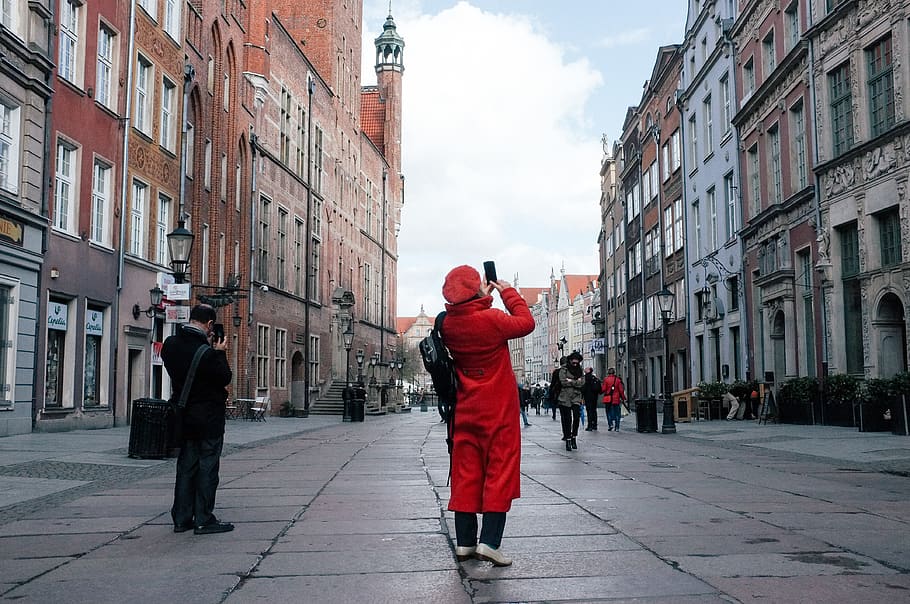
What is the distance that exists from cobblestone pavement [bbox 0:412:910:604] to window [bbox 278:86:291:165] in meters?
29.9

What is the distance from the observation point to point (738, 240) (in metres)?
32.9

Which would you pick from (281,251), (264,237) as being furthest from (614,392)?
(281,251)

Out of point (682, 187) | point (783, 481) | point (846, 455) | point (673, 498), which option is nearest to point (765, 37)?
point (682, 187)

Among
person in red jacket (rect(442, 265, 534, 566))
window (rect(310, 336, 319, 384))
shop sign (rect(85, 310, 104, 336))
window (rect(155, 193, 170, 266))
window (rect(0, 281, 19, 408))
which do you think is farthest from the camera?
window (rect(310, 336, 319, 384))

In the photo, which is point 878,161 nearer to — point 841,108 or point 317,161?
point 841,108

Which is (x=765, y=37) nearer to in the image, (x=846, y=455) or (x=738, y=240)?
(x=738, y=240)

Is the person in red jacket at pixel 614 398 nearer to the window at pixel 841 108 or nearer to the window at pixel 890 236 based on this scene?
the window at pixel 890 236

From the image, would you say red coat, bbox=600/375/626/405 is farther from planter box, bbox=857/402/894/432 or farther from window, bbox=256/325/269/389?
window, bbox=256/325/269/389

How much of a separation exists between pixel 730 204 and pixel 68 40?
22766mm

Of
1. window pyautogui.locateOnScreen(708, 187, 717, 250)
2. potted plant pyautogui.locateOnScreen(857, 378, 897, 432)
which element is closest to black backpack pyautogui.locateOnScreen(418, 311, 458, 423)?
potted plant pyautogui.locateOnScreen(857, 378, 897, 432)

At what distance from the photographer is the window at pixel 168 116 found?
2865 centimetres

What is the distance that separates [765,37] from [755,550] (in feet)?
89.0

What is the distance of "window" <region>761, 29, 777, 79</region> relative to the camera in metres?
29.8

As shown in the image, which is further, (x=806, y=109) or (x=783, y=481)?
(x=806, y=109)
